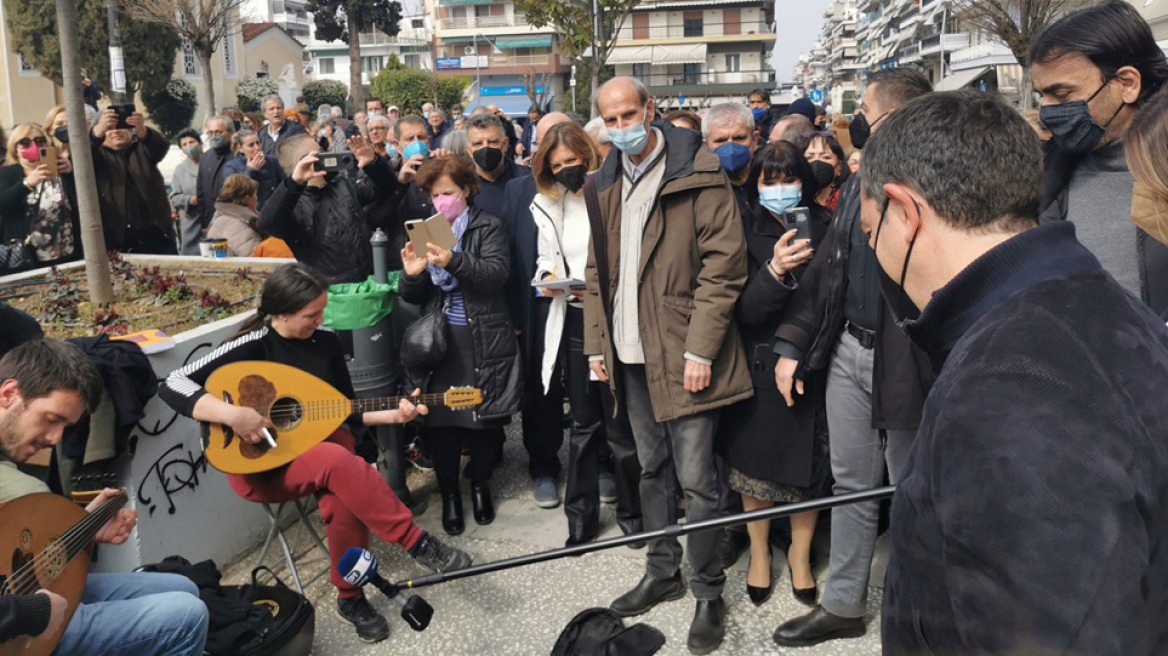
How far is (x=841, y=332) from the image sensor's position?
3619 millimetres

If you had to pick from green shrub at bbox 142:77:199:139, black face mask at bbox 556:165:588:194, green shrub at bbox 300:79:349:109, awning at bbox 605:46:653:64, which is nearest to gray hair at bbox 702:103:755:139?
black face mask at bbox 556:165:588:194

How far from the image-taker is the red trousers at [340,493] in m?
3.88

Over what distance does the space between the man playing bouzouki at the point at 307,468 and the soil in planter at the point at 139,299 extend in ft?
2.74

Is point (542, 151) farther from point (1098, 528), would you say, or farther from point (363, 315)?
point (1098, 528)

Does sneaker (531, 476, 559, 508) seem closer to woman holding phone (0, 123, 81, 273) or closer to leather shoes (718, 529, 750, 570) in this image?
leather shoes (718, 529, 750, 570)

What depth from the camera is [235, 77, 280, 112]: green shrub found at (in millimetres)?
44875

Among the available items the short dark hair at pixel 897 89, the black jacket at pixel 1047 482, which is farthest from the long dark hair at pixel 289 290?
the black jacket at pixel 1047 482

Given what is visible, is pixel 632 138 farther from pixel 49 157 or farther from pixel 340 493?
pixel 49 157

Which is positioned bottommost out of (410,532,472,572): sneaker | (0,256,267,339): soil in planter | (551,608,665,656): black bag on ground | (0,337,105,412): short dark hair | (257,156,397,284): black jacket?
(551,608,665,656): black bag on ground

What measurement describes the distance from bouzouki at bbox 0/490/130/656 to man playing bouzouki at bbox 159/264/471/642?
851 mm

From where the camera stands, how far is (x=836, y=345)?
3639 millimetres

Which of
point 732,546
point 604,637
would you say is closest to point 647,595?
point 604,637

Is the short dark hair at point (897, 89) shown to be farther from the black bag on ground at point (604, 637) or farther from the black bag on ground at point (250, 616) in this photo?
the black bag on ground at point (250, 616)

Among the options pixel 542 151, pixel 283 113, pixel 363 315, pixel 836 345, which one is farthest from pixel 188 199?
pixel 836 345
